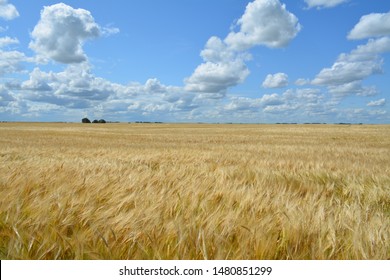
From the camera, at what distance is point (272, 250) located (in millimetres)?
1578

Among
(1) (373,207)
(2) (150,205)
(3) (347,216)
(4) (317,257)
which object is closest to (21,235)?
(2) (150,205)

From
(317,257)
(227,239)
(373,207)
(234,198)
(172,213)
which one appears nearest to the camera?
(317,257)

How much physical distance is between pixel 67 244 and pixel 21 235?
0.89ft

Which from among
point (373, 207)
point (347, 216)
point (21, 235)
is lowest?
point (373, 207)

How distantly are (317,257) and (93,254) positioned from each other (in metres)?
1.22

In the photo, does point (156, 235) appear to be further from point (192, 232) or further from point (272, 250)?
point (272, 250)

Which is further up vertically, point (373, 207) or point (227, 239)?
point (227, 239)

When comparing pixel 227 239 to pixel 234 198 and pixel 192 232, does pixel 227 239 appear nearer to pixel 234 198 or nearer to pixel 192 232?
pixel 192 232
